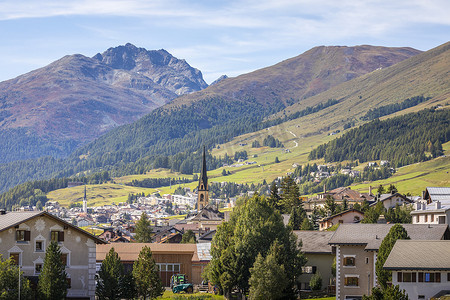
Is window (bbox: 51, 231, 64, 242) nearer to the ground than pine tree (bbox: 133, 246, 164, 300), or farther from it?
farther from it

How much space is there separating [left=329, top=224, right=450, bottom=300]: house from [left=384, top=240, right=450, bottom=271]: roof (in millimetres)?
12367

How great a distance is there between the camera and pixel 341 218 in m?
137

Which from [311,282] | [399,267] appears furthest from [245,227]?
[399,267]

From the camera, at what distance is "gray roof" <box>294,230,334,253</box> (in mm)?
93938

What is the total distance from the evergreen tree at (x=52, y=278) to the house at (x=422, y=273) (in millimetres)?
27602

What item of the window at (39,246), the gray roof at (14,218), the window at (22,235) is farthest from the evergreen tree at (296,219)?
the window at (22,235)

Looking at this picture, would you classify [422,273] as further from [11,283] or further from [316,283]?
[11,283]

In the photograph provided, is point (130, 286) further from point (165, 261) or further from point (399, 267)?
point (165, 261)

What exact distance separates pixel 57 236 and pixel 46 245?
148 cm

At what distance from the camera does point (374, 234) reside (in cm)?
8375

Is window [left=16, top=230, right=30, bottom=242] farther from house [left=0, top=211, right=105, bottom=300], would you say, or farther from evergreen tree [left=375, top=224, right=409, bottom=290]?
evergreen tree [left=375, top=224, right=409, bottom=290]

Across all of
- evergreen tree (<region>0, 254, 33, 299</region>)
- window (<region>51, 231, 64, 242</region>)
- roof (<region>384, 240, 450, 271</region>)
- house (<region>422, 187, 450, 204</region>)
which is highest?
house (<region>422, 187, 450, 204</region>)

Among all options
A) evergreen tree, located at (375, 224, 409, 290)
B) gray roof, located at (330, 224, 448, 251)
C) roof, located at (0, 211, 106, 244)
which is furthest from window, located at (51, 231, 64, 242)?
evergreen tree, located at (375, 224, 409, 290)

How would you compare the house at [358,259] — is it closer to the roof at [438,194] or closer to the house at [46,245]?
the house at [46,245]
